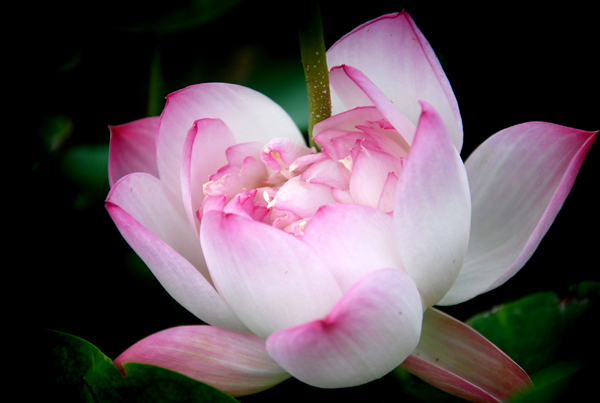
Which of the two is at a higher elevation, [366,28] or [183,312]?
[366,28]

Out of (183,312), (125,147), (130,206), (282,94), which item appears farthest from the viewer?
(282,94)

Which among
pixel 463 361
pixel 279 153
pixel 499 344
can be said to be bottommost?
pixel 499 344

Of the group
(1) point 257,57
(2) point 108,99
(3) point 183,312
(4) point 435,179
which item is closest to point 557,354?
(4) point 435,179

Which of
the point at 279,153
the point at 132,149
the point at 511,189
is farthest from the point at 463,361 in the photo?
the point at 132,149

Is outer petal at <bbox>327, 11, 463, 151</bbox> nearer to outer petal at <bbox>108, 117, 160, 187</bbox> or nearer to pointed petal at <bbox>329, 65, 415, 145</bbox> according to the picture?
pointed petal at <bbox>329, 65, 415, 145</bbox>

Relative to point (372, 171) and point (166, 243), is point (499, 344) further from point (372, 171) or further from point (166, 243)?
point (166, 243)

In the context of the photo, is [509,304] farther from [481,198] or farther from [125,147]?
[125,147]

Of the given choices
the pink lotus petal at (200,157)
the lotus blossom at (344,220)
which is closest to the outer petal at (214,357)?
the lotus blossom at (344,220)
